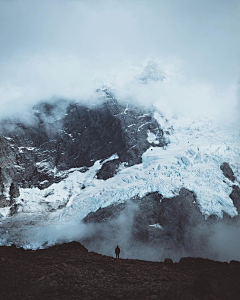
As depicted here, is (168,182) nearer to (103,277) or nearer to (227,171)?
(227,171)

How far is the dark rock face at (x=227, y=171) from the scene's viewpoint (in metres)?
73.6

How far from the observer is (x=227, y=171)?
73.8 meters

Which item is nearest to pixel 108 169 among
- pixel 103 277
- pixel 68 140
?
pixel 68 140

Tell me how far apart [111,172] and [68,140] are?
3083 centimetres

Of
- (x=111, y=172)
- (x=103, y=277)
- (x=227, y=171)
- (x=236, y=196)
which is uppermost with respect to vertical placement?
(x=111, y=172)

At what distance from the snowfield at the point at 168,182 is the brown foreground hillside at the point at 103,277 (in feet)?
178

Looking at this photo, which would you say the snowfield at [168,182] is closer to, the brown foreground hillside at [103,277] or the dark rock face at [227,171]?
the dark rock face at [227,171]

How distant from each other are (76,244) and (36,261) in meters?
4.10

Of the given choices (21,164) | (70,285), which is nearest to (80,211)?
(21,164)

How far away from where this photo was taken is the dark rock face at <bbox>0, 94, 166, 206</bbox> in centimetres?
9919

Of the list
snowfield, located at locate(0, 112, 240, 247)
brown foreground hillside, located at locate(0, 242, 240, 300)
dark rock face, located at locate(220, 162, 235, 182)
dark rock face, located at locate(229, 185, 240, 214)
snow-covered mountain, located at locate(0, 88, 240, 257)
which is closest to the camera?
brown foreground hillside, located at locate(0, 242, 240, 300)

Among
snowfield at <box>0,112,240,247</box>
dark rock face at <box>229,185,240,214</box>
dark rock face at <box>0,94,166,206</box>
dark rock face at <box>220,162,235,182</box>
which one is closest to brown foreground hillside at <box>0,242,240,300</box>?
snowfield at <box>0,112,240,247</box>

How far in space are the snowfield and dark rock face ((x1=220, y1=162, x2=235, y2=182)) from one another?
1.23 m

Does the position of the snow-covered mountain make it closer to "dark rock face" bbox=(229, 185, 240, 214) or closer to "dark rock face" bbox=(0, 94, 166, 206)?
"dark rock face" bbox=(229, 185, 240, 214)
